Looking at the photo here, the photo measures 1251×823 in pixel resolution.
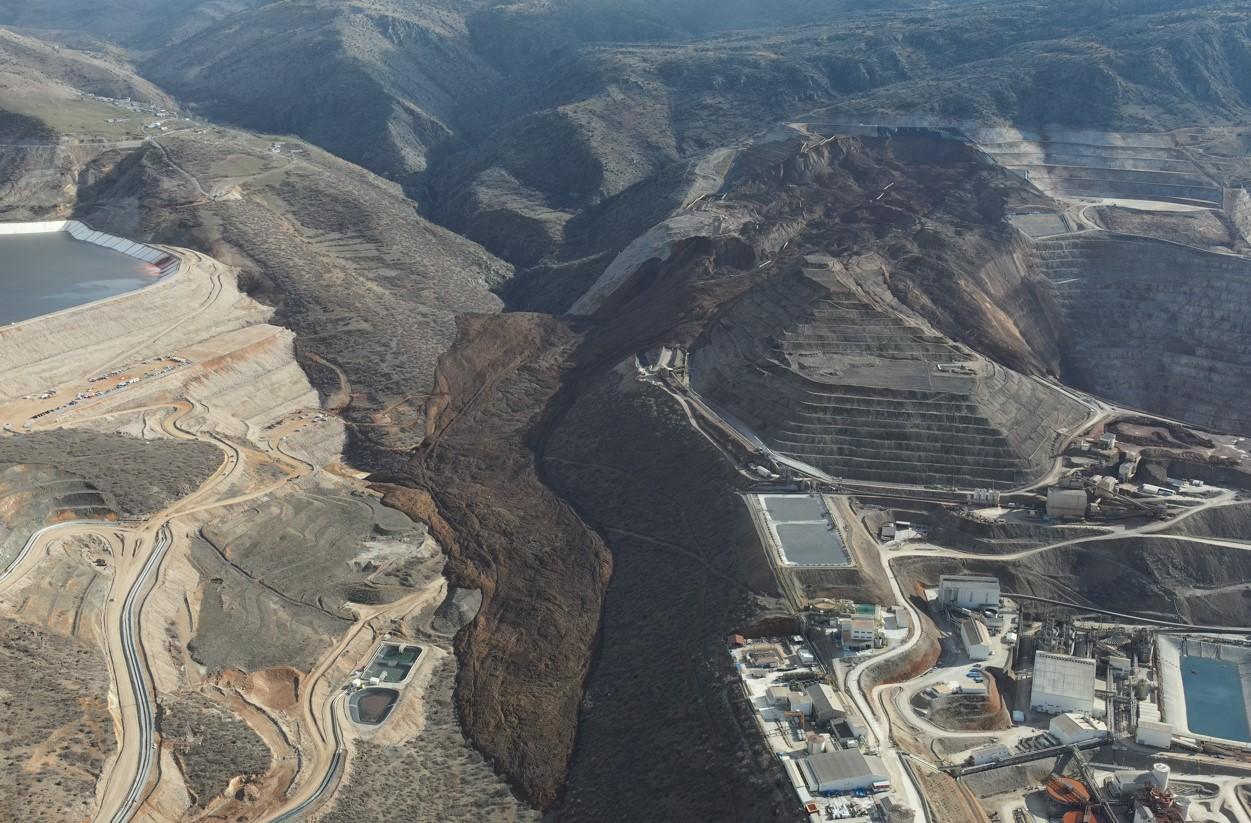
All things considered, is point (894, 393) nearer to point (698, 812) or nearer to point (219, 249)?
point (698, 812)

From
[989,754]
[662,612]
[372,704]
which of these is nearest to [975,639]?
[989,754]

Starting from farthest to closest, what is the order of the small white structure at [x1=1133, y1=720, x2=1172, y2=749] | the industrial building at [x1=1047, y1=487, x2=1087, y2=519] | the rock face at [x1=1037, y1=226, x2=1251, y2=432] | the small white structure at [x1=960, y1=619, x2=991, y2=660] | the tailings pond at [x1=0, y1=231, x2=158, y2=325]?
the tailings pond at [x1=0, y1=231, x2=158, y2=325] < the rock face at [x1=1037, y1=226, x2=1251, y2=432] < the industrial building at [x1=1047, y1=487, x2=1087, y2=519] < the small white structure at [x1=960, y1=619, x2=991, y2=660] < the small white structure at [x1=1133, y1=720, x2=1172, y2=749]

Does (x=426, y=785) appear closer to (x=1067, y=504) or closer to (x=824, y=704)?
(x=824, y=704)

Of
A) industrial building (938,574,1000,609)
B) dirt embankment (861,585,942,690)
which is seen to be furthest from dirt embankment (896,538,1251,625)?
dirt embankment (861,585,942,690)

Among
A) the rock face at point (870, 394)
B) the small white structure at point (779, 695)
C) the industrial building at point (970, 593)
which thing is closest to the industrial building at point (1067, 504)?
the rock face at point (870, 394)

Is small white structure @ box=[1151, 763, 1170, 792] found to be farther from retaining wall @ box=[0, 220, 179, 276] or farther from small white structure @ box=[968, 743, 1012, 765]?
retaining wall @ box=[0, 220, 179, 276]

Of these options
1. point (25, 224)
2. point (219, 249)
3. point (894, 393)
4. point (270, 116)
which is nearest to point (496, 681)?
point (894, 393)
